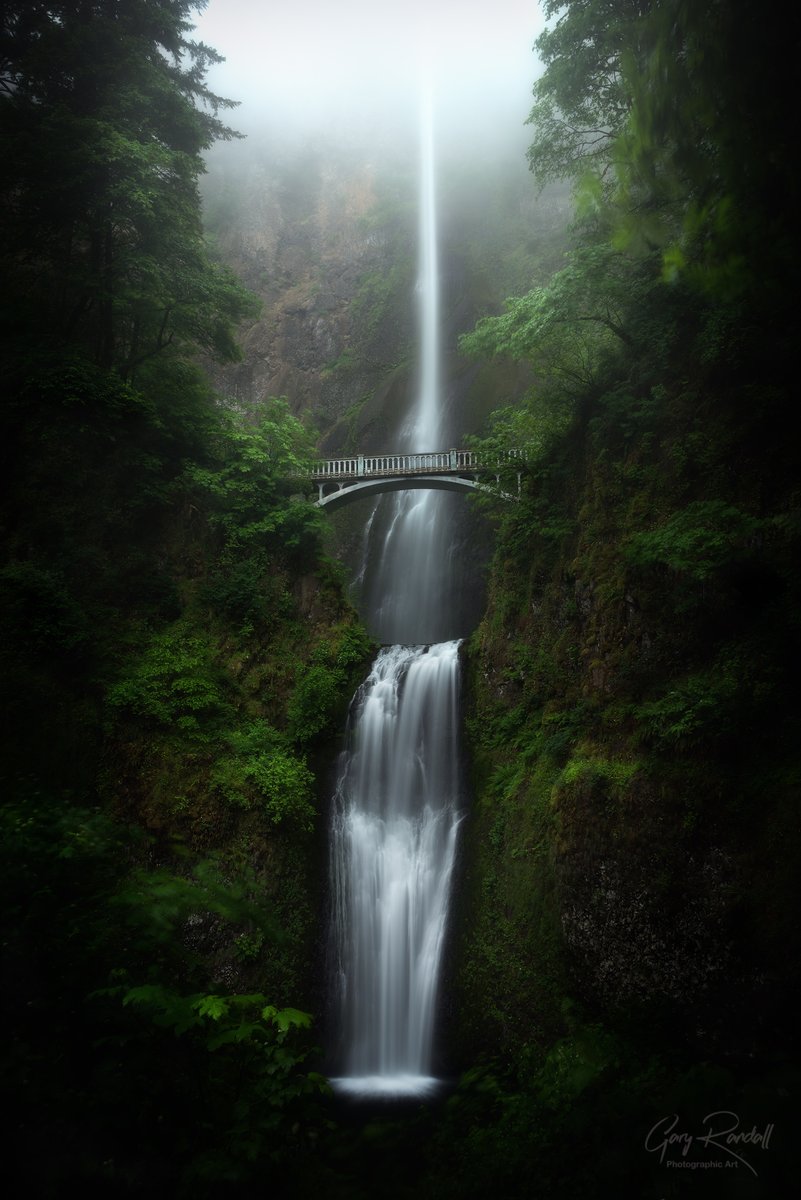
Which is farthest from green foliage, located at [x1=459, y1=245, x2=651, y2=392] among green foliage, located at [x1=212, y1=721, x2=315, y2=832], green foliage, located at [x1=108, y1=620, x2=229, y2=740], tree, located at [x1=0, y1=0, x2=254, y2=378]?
green foliage, located at [x1=212, y1=721, x2=315, y2=832]

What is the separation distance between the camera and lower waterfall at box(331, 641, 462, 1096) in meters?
9.58

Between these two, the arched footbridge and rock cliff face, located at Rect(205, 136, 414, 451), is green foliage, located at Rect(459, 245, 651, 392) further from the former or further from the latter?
rock cliff face, located at Rect(205, 136, 414, 451)

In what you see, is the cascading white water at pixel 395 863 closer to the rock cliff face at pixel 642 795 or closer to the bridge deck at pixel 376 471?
the rock cliff face at pixel 642 795

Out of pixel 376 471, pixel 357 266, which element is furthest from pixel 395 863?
pixel 357 266

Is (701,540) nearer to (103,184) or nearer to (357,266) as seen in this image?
(103,184)

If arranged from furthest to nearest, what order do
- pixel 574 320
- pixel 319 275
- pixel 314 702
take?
pixel 319 275, pixel 314 702, pixel 574 320

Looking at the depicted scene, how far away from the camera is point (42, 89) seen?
1326 cm

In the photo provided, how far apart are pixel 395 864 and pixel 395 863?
2 centimetres

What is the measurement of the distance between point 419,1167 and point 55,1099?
2677 mm
